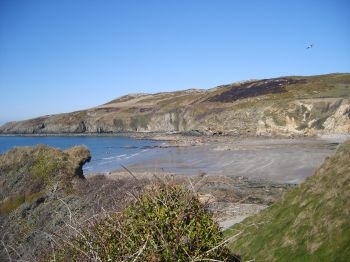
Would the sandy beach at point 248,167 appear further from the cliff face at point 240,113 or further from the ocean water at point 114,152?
the cliff face at point 240,113

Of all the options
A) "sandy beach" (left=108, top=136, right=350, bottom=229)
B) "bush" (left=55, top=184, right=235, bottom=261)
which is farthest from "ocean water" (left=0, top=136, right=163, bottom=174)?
"bush" (left=55, top=184, right=235, bottom=261)

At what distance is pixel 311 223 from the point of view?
12.0 metres

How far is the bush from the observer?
6.22m

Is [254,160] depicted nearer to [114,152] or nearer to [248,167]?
[248,167]

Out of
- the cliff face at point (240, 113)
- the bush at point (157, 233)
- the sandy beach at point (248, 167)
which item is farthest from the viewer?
the cliff face at point (240, 113)

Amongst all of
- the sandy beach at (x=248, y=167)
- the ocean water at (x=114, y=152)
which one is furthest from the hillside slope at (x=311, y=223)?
the ocean water at (x=114, y=152)

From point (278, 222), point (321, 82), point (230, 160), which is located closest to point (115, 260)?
point (278, 222)

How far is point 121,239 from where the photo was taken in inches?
257

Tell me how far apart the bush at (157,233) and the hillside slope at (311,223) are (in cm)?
288

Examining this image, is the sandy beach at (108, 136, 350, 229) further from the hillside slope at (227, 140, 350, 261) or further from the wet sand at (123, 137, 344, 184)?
the hillside slope at (227, 140, 350, 261)

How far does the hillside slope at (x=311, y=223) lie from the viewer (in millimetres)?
10664

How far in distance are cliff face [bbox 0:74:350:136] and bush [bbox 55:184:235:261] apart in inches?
3224

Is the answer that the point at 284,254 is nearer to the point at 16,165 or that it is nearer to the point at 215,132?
the point at 16,165

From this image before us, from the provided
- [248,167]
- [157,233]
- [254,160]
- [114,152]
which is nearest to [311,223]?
[157,233]
